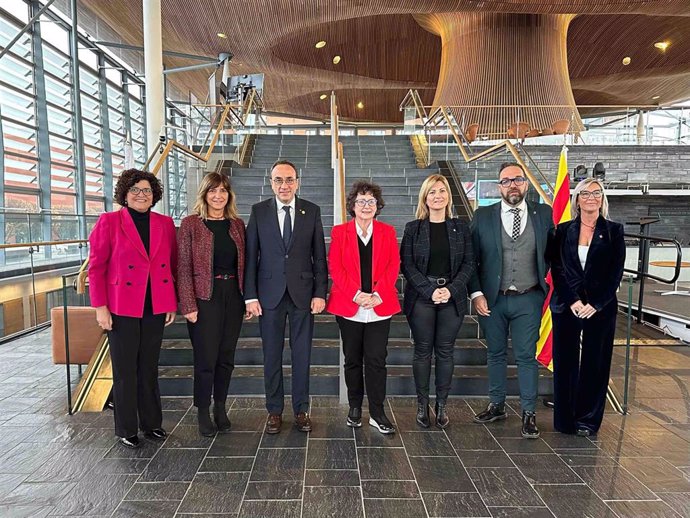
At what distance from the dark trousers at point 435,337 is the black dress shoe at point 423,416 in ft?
0.36

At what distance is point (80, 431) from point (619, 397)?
406cm

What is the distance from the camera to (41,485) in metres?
2.73

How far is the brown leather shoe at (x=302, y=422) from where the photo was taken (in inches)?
132

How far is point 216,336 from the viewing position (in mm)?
3174

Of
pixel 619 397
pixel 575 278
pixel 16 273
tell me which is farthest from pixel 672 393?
pixel 16 273

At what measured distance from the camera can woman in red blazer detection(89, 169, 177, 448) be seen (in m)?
3.00

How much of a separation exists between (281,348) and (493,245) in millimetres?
1589

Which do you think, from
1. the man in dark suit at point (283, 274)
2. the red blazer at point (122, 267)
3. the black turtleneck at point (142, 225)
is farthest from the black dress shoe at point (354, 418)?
the black turtleneck at point (142, 225)

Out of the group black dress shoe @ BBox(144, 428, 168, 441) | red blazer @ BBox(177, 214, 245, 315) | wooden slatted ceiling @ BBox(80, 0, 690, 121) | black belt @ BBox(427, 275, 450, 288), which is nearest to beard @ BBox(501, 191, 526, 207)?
black belt @ BBox(427, 275, 450, 288)

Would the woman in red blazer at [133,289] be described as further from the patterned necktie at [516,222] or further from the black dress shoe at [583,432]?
the black dress shoe at [583,432]

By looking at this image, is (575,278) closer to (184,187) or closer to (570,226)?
(570,226)

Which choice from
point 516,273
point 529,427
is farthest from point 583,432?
point 516,273

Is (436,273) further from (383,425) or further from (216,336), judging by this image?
(216,336)

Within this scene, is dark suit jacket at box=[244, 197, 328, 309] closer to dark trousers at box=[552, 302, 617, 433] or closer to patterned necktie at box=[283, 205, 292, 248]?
patterned necktie at box=[283, 205, 292, 248]
